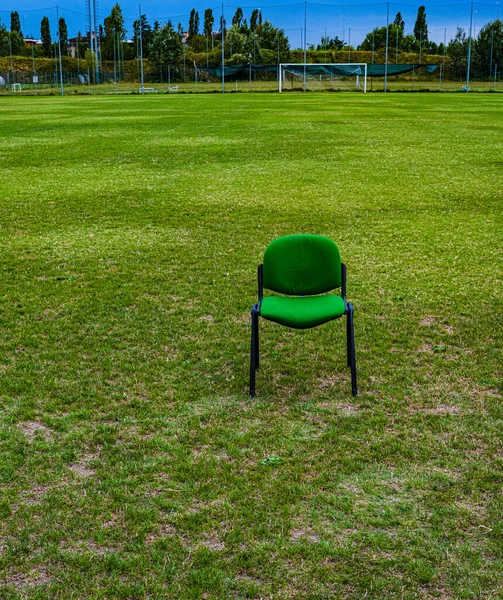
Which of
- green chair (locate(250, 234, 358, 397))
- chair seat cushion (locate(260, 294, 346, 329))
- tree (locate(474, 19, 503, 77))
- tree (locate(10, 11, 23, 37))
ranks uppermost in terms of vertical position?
tree (locate(10, 11, 23, 37))

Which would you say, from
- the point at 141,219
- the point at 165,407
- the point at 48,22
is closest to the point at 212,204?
the point at 141,219

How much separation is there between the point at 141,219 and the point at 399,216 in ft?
12.5

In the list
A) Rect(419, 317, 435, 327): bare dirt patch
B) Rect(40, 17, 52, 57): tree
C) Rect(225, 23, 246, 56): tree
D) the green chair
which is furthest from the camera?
Rect(40, 17, 52, 57): tree

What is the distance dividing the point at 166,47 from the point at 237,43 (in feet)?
42.9

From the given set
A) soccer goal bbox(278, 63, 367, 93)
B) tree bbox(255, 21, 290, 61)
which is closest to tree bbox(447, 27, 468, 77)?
soccer goal bbox(278, 63, 367, 93)

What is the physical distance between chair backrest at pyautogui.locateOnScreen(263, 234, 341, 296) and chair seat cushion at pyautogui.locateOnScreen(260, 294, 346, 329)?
0.09 meters

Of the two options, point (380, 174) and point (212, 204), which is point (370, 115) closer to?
point (380, 174)

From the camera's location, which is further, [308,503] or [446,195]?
[446,195]

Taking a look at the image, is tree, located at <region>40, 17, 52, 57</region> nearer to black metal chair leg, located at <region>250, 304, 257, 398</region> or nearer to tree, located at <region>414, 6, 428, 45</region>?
tree, located at <region>414, 6, 428, 45</region>

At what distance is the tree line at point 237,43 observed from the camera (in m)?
66.1

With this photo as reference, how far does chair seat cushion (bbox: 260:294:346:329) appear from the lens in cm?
466

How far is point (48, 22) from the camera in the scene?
111250mm

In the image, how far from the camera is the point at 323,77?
186ft

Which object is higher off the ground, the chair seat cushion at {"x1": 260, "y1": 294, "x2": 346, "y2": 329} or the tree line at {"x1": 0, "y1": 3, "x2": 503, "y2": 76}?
the tree line at {"x1": 0, "y1": 3, "x2": 503, "y2": 76}
